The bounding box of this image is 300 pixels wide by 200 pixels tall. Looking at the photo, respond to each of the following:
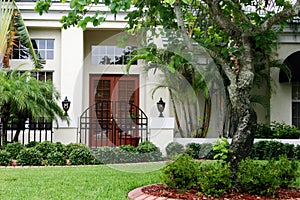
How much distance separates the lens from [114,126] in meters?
14.4

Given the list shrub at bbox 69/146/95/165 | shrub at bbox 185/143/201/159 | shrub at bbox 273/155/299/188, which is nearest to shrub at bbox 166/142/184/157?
shrub at bbox 185/143/201/159

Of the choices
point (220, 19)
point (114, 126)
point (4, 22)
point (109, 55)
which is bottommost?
point (114, 126)

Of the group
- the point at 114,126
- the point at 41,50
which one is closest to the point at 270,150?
the point at 114,126

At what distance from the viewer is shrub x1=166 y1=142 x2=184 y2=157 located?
12.3 metres

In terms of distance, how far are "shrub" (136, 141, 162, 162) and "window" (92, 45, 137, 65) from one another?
16.9ft

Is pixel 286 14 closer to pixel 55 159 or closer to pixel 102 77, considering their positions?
pixel 55 159

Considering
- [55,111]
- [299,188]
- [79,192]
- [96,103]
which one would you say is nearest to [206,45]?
[299,188]

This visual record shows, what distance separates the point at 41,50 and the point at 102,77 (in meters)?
2.44

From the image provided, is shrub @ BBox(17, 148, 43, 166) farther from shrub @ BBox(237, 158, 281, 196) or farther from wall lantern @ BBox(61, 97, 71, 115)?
shrub @ BBox(237, 158, 281, 196)

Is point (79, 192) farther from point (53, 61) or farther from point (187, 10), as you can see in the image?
point (53, 61)

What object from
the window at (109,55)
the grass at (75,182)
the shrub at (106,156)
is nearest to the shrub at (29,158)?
the grass at (75,182)

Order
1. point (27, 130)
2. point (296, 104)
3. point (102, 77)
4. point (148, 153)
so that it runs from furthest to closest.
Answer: point (102, 77) < point (296, 104) < point (27, 130) < point (148, 153)

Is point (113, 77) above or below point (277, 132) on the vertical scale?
above

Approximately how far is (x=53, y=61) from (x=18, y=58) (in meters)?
1.33
